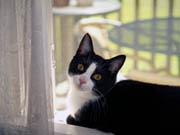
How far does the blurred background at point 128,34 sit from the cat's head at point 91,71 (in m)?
0.46

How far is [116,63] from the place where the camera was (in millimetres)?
1098

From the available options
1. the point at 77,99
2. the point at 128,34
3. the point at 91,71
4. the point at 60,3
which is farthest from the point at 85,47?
the point at 60,3

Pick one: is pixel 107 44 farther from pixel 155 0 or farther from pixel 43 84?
pixel 43 84

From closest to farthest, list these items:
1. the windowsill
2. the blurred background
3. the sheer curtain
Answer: the sheer curtain
the windowsill
the blurred background

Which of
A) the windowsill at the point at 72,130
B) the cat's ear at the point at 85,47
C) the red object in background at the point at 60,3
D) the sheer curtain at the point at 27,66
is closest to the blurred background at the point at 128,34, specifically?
the red object in background at the point at 60,3

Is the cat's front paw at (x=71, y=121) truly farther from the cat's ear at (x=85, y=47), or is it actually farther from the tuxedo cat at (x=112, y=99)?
the cat's ear at (x=85, y=47)

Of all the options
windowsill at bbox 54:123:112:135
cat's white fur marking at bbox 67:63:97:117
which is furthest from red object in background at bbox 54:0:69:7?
windowsill at bbox 54:123:112:135

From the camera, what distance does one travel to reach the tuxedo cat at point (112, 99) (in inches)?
42.0

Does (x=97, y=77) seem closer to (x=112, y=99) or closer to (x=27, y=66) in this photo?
(x=112, y=99)

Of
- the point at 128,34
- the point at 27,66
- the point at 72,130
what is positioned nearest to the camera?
the point at 27,66

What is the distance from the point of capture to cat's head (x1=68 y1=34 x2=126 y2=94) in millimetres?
1122

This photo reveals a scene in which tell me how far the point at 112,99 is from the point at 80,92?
0.11m

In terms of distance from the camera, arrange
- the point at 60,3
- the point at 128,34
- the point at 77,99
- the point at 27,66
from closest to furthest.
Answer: the point at 27,66, the point at 77,99, the point at 128,34, the point at 60,3

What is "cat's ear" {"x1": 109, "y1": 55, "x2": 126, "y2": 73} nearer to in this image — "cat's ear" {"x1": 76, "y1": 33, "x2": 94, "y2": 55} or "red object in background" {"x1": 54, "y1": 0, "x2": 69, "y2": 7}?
"cat's ear" {"x1": 76, "y1": 33, "x2": 94, "y2": 55}
